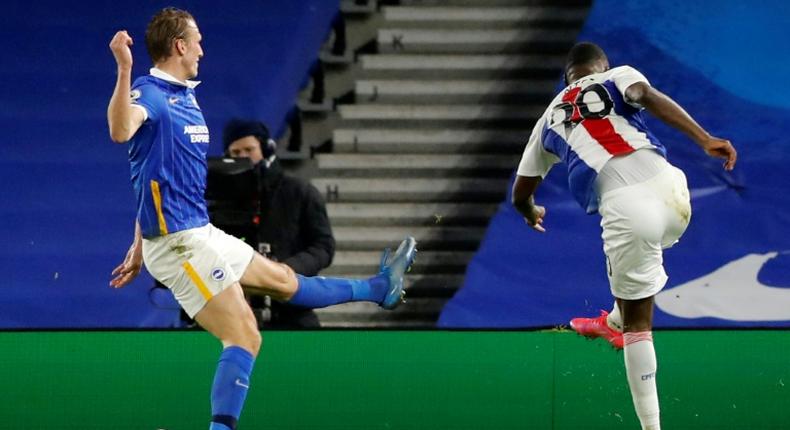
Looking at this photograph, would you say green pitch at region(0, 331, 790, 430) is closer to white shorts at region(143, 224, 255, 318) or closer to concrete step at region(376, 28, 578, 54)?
white shorts at region(143, 224, 255, 318)

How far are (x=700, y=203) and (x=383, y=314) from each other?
1.55 meters

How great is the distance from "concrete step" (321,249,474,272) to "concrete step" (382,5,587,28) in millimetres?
1041

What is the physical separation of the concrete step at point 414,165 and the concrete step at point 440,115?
15cm

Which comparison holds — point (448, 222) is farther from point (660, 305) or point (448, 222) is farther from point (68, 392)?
point (68, 392)

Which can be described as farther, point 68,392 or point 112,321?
point 112,321

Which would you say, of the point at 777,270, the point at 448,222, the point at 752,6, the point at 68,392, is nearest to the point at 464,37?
the point at 448,222

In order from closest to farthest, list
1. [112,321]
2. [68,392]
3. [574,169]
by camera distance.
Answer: [574,169], [68,392], [112,321]

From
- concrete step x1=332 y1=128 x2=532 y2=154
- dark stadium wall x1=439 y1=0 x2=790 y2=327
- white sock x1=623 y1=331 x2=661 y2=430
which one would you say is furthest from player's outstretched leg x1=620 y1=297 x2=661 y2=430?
concrete step x1=332 y1=128 x2=532 y2=154

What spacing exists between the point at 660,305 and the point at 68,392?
267cm

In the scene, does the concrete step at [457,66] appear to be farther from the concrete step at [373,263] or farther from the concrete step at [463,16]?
the concrete step at [373,263]

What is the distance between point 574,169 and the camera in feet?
16.7

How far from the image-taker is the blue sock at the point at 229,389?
14.8 ft

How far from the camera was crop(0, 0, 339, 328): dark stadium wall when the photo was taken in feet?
21.7

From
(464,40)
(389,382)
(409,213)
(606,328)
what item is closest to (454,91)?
(464,40)
